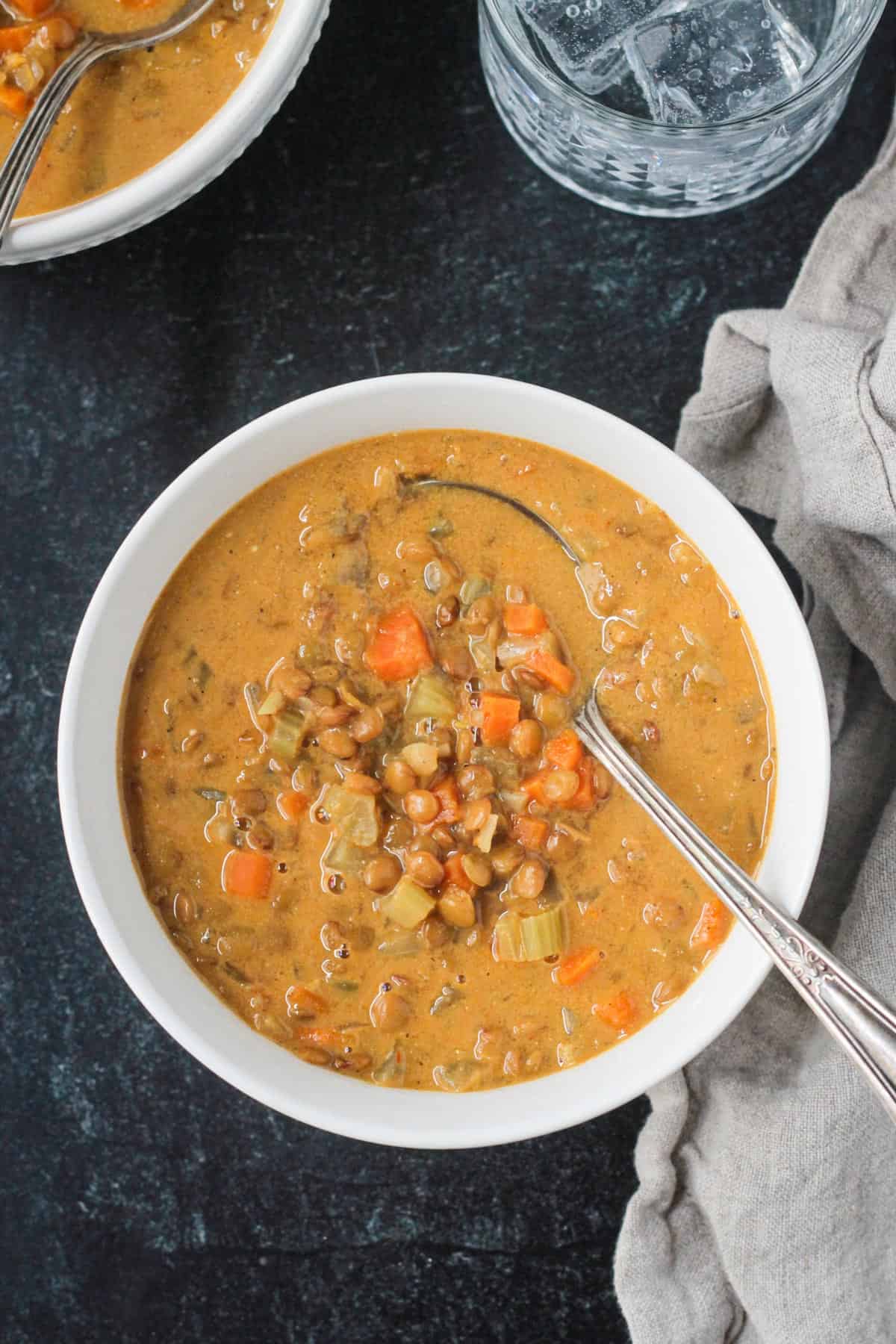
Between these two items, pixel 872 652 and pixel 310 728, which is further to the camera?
pixel 872 652

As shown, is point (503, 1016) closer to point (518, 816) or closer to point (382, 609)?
point (518, 816)

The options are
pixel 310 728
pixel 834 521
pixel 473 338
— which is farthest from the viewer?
pixel 473 338

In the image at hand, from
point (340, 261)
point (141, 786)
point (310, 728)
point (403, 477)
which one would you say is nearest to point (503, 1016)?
point (310, 728)

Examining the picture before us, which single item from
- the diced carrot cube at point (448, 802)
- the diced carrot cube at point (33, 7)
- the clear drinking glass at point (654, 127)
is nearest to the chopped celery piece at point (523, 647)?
the diced carrot cube at point (448, 802)

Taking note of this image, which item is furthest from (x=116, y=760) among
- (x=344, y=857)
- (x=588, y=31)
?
(x=588, y=31)

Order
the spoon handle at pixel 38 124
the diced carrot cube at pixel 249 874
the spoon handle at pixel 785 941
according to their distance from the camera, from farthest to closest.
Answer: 1. the spoon handle at pixel 38 124
2. the diced carrot cube at pixel 249 874
3. the spoon handle at pixel 785 941

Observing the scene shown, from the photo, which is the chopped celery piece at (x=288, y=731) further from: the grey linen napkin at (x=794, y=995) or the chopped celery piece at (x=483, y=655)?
the grey linen napkin at (x=794, y=995)

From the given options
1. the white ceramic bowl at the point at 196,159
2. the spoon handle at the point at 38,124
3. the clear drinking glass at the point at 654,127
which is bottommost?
the clear drinking glass at the point at 654,127
